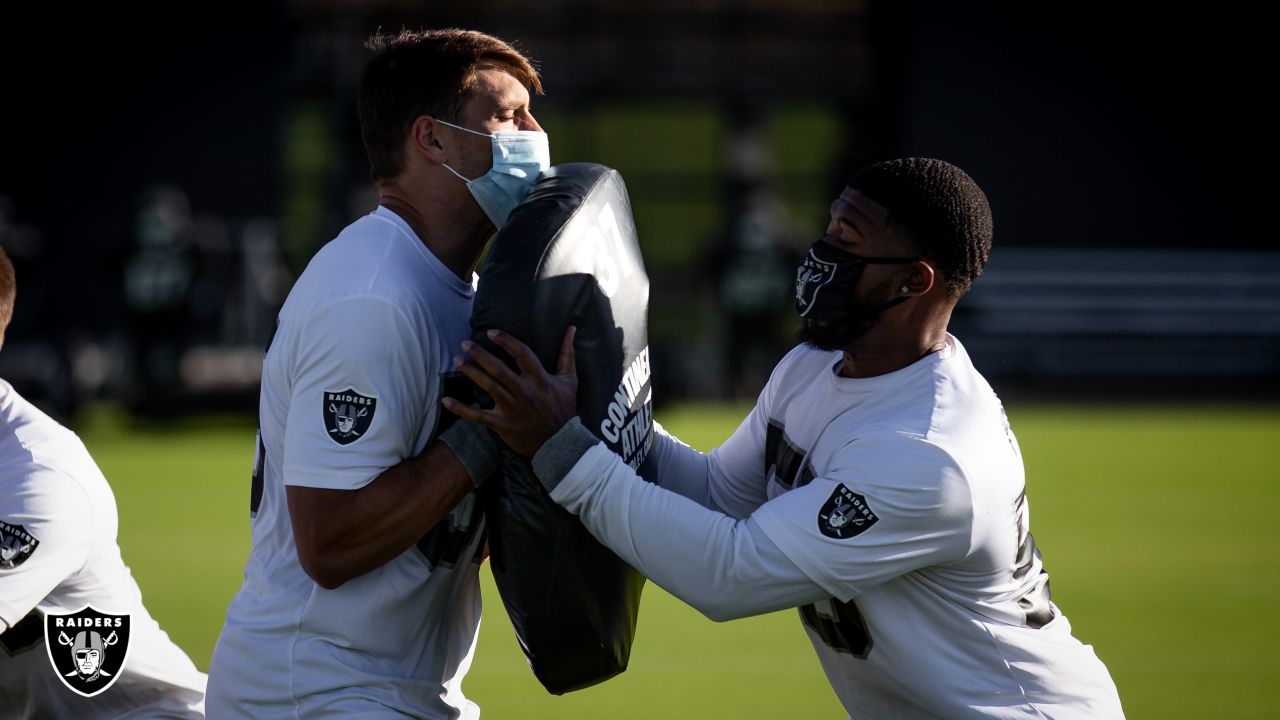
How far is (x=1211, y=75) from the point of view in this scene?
20.5 metres

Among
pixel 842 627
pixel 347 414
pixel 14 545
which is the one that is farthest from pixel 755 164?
pixel 347 414

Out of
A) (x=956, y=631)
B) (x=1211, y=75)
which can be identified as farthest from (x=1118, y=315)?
(x=956, y=631)

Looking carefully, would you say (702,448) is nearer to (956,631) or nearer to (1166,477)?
(1166,477)

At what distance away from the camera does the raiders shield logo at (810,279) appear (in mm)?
3381

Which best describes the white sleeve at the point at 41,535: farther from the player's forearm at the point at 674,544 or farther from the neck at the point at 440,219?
the player's forearm at the point at 674,544

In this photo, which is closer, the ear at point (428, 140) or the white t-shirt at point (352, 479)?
the white t-shirt at point (352, 479)

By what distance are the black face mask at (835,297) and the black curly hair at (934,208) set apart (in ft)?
0.25

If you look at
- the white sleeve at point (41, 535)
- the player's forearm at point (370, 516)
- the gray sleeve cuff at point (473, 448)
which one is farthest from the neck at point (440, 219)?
the white sleeve at point (41, 535)

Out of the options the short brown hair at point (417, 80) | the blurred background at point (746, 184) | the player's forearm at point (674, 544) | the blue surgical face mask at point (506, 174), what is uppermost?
the short brown hair at point (417, 80)

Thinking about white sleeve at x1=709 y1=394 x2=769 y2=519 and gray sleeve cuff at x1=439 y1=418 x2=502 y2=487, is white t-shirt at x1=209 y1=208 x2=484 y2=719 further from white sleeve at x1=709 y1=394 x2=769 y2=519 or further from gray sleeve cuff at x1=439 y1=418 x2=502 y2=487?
white sleeve at x1=709 y1=394 x2=769 y2=519

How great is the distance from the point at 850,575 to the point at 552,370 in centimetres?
78

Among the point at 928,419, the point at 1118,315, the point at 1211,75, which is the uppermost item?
the point at 928,419

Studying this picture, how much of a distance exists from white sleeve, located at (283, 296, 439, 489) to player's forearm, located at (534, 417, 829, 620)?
1.15 feet

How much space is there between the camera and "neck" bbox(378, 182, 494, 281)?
11.2 feet
